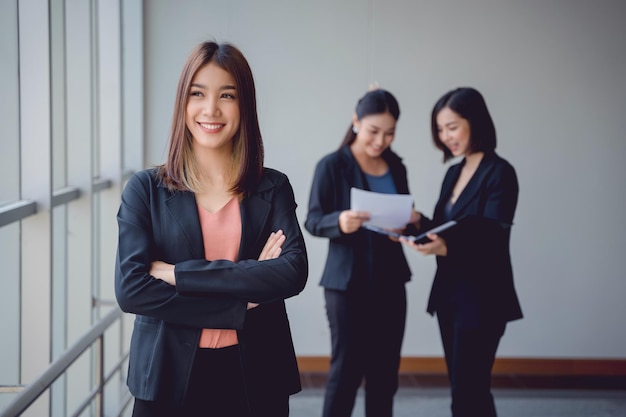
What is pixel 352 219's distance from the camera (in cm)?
309

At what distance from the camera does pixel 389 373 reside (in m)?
3.22

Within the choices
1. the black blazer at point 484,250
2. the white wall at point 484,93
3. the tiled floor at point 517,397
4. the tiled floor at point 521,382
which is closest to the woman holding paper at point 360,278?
the black blazer at point 484,250

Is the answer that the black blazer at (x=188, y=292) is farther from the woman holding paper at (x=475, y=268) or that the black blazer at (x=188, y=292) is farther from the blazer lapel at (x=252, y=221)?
the woman holding paper at (x=475, y=268)

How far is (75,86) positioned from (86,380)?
4.58 ft

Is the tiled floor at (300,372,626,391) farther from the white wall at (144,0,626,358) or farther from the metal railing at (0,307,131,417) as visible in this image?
the metal railing at (0,307,131,417)

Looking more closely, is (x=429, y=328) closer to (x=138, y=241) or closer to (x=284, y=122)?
(x=284, y=122)

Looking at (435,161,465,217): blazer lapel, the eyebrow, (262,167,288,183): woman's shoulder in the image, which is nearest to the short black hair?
(435,161,465,217): blazer lapel

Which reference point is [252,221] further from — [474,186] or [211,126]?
[474,186]

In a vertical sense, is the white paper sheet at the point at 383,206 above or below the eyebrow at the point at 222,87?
below

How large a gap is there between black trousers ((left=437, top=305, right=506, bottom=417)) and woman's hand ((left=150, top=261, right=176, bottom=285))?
152cm

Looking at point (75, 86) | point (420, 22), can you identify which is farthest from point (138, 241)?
point (420, 22)

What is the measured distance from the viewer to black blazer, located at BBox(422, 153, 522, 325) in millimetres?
2936

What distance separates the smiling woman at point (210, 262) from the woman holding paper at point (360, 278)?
4.38 feet

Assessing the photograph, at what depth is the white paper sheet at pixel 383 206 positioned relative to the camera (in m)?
3.03
